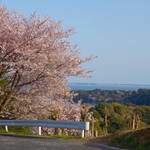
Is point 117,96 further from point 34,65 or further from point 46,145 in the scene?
point 46,145

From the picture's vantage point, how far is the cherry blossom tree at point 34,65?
27484mm

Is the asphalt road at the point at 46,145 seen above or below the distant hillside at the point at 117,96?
above

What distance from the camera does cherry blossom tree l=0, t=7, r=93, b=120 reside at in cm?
2748

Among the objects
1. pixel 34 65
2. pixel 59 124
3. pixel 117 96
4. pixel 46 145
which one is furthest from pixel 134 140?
pixel 117 96

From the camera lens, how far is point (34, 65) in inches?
1072

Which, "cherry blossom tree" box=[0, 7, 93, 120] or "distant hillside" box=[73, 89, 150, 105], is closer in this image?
"cherry blossom tree" box=[0, 7, 93, 120]

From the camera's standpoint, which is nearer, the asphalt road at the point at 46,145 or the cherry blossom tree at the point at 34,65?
the asphalt road at the point at 46,145

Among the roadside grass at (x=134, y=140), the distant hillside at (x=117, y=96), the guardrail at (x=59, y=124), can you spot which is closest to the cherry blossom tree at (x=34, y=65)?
the guardrail at (x=59, y=124)

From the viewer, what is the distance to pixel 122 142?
15.8 m

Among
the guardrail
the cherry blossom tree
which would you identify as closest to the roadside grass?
the guardrail

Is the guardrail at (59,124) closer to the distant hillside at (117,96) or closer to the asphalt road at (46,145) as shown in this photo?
the asphalt road at (46,145)

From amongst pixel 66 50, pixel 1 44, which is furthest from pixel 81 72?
pixel 1 44

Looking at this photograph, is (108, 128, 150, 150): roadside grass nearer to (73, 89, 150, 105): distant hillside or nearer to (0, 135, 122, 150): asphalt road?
(0, 135, 122, 150): asphalt road

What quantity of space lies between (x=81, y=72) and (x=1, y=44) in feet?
19.4
